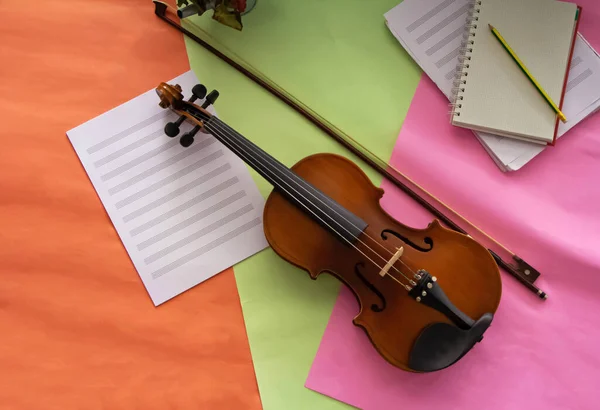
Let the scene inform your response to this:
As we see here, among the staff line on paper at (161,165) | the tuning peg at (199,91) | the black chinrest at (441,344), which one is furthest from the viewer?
the staff line on paper at (161,165)

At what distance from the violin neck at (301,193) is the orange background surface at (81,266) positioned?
0.25 meters

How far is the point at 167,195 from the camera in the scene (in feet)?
4.05

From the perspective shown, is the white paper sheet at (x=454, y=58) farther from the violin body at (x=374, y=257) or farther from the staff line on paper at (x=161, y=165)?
the staff line on paper at (x=161, y=165)

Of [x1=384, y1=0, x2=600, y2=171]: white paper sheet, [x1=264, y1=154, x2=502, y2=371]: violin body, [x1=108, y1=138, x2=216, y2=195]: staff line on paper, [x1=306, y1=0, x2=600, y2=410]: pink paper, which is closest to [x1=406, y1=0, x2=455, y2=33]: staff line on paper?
[x1=384, y1=0, x2=600, y2=171]: white paper sheet

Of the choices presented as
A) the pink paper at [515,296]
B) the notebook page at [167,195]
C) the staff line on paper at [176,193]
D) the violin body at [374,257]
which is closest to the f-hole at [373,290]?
the violin body at [374,257]

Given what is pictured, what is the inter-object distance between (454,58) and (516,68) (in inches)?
4.9

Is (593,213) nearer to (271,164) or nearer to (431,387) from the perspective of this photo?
(431,387)

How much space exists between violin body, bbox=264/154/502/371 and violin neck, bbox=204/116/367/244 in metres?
0.02

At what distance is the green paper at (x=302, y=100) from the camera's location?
120cm

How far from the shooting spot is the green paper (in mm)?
1202

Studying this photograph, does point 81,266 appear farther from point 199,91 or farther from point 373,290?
point 373,290

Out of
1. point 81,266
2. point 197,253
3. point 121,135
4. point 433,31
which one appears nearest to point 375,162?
point 433,31

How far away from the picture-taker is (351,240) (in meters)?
1.07

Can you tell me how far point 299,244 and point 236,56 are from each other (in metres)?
0.44
